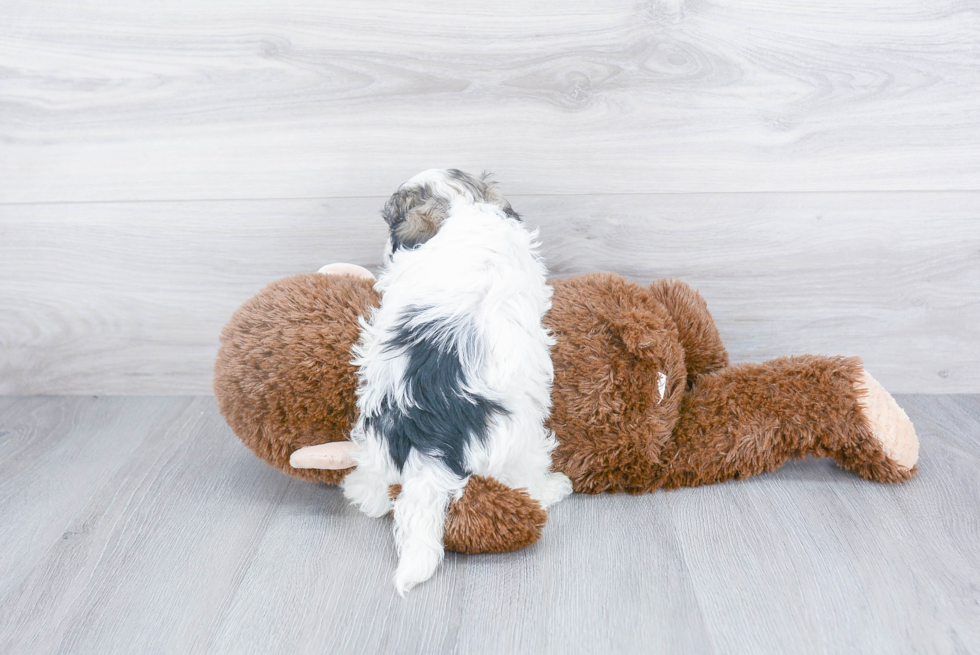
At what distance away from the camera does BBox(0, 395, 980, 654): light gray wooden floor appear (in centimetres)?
74

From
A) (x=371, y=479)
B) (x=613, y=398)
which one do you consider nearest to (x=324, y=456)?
(x=371, y=479)

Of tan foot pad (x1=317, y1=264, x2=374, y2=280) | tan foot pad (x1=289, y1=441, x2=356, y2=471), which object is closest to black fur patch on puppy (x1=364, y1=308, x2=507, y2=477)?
tan foot pad (x1=289, y1=441, x2=356, y2=471)

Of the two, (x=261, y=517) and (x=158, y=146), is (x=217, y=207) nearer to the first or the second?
(x=158, y=146)

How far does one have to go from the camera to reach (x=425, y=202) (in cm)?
92

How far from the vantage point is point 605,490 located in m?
0.97

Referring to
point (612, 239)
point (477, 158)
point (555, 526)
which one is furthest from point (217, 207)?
point (555, 526)

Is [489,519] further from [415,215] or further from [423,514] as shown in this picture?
[415,215]

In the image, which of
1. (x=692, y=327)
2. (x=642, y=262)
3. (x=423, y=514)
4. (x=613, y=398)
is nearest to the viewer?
(x=423, y=514)

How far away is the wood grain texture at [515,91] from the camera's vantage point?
1.07 m

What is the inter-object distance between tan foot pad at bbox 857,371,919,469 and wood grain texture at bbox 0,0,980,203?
353mm

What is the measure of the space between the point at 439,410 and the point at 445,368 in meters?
0.05

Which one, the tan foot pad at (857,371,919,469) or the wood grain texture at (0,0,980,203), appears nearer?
the tan foot pad at (857,371,919,469)

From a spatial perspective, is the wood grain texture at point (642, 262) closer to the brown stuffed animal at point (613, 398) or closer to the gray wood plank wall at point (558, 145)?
the gray wood plank wall at point (558, 145)

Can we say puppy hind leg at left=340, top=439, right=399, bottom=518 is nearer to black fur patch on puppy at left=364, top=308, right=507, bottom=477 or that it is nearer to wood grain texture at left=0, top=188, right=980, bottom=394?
black fur patch on puppy at left=364, top=308, right=507, bottom=477
